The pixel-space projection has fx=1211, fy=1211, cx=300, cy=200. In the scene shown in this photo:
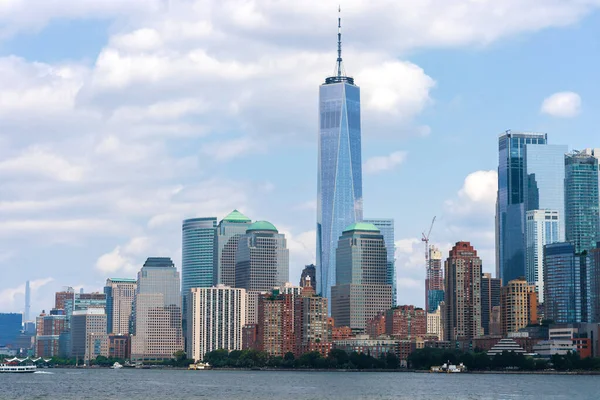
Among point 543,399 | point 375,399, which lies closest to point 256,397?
point 375,399

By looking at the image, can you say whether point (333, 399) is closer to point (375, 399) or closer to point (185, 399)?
point (375, 399)

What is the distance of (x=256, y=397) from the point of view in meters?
200

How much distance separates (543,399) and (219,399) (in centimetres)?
5305

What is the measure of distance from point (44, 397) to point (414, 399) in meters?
60.9

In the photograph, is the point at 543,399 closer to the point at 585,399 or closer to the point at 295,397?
the point at 585,399

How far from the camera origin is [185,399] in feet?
636

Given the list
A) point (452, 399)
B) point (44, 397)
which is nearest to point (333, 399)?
point (452, 399)

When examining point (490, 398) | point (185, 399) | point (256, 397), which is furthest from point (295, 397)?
point (490, 398)

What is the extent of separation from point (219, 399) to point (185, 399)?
552 centimetres

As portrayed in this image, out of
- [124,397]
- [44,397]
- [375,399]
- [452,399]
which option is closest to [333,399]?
[375,399]

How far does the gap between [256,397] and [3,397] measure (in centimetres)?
4161

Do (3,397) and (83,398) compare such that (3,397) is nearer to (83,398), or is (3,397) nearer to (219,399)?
(83,398)

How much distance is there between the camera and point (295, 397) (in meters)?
200

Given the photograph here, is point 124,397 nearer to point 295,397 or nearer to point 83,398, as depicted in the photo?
point 83,398
